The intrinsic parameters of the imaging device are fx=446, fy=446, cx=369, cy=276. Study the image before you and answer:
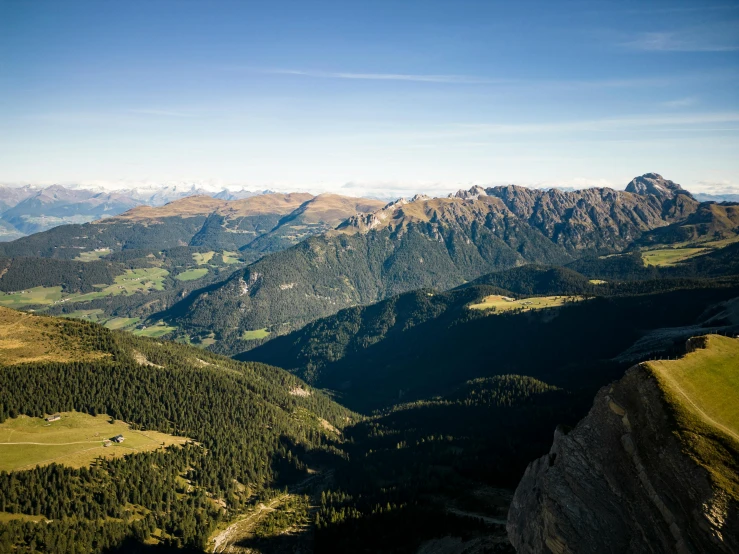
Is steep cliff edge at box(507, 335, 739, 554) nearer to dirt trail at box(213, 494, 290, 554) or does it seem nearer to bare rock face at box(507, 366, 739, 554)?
bare rock face at box(507, 366, 739, 554)

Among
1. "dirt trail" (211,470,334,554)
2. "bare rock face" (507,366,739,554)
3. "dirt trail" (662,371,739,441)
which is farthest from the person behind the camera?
"dirt trail" (211,470,334,554)

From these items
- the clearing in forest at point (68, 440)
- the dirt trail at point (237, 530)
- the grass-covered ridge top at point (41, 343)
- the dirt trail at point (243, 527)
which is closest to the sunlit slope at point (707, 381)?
the dirt trail at point (243, 527)

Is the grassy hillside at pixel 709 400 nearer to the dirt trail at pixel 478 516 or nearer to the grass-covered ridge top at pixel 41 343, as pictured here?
the dirt trail at pixel 478 516

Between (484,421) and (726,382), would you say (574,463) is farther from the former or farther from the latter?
(484,421)

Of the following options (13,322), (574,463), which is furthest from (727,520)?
(13,322)

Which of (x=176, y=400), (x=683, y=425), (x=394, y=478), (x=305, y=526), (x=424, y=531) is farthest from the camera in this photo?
(x=176, y=400)

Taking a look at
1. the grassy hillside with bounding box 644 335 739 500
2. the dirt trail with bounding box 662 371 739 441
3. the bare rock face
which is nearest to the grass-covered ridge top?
the bare rock face
